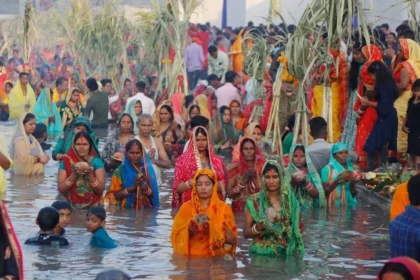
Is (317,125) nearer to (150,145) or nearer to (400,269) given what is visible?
(150,145)

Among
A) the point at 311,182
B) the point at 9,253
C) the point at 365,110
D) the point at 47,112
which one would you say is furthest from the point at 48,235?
the point at 47,112

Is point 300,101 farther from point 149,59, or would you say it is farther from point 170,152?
point 149,59

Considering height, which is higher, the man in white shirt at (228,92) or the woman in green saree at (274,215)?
the man in white shirt at (228,92)

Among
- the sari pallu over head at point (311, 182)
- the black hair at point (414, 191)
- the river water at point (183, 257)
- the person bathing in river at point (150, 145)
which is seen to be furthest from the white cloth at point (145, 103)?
the black hair at point (414, 191)

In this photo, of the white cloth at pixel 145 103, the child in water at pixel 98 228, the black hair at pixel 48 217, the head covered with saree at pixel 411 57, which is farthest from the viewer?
the white cloth at pixel 145 103

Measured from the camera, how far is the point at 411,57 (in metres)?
16.1

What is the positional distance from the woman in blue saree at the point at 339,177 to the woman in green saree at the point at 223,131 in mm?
5379

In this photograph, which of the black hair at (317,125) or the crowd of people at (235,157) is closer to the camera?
the crowd of people at (235,157)

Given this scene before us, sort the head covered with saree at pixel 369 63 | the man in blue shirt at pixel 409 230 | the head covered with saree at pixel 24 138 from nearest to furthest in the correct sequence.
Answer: the man in blue shirt at pixel 409 230 < the head covered with saree at pixel 369 63 < the head covered with saree at pixel 24 138

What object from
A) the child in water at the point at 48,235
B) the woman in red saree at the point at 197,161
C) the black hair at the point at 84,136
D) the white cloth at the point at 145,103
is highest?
the white cloth at the point at 145,103

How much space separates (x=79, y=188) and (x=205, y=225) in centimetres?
279

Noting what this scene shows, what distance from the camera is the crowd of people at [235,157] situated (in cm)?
1050

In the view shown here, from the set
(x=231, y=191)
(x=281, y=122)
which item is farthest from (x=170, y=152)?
(x=231, y=191)

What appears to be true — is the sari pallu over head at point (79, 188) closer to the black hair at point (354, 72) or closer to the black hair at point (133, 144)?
the black hair at point (133, 144)
